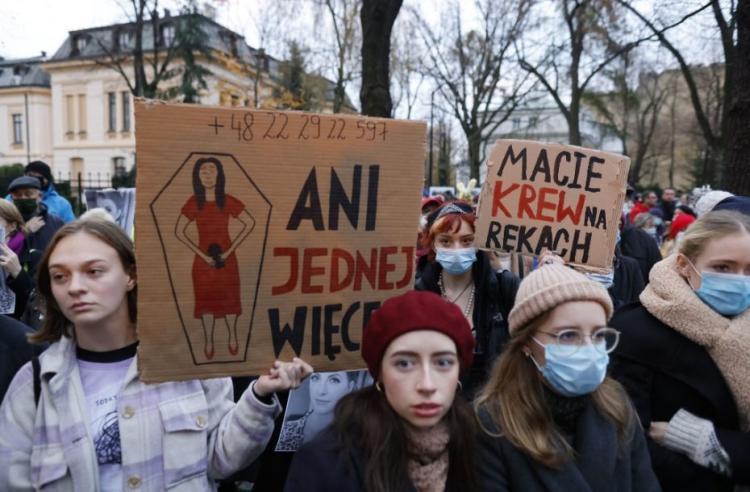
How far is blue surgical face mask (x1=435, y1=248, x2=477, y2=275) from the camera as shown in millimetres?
3336

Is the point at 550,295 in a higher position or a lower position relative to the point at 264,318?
higher

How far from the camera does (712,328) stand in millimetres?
2377

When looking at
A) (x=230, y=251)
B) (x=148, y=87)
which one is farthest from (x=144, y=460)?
(x=148, y=87)

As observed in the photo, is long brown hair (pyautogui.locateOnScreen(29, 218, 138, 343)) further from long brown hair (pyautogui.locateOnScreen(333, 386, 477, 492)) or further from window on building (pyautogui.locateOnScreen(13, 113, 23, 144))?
window on building (pyautogui.locateOnScreen(13, 113, 23, 144))

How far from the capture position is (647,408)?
2418 millimetres

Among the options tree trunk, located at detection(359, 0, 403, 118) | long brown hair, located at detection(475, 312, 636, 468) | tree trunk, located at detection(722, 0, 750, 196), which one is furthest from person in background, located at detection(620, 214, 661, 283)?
tree trunk, located at detection(359, 0, 403, 118)

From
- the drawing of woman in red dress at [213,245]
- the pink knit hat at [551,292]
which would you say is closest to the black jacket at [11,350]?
the drawing of woman in red dress at [213,245]

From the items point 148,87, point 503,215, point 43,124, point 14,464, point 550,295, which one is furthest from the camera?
point 43,124

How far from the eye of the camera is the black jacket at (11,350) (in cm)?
229

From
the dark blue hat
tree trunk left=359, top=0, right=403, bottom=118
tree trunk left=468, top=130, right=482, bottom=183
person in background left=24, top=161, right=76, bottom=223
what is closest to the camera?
the dark blue hat

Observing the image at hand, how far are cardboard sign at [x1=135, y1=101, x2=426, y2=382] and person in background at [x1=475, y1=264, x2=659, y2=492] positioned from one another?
0.53 meters

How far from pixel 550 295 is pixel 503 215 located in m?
1.19

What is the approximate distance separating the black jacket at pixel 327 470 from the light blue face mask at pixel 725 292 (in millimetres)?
1443

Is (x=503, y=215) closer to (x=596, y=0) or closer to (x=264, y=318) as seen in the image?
(x=264, y=318)
